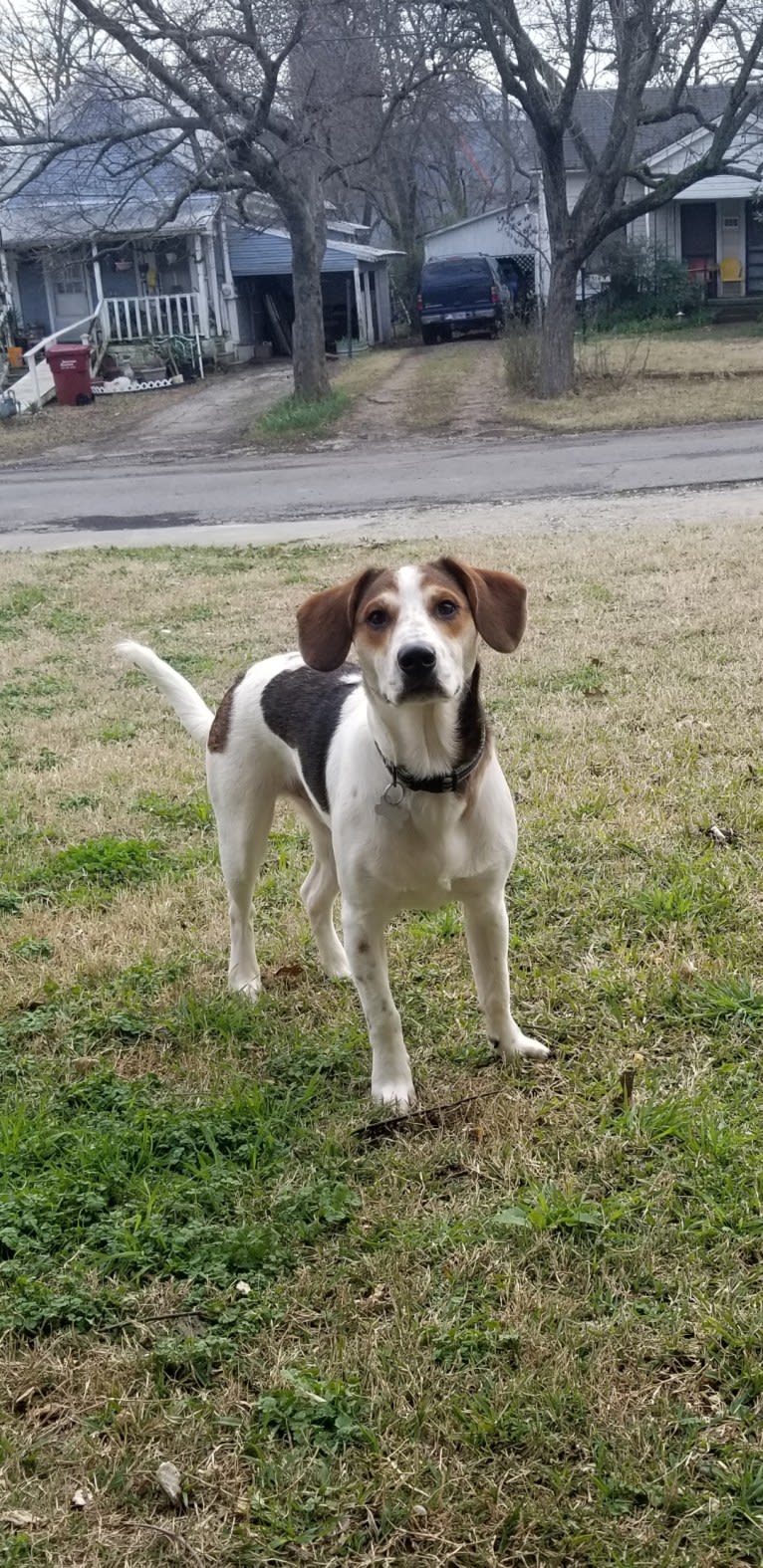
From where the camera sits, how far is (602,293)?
36.8 meters

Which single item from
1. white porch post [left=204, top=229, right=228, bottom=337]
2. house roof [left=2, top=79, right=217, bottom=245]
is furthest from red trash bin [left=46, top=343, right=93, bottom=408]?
white porch post [left=204, top=229, right=228, bottom=337]

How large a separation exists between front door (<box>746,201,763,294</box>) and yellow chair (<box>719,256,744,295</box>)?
0.52m

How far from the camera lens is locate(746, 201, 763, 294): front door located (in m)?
40.9

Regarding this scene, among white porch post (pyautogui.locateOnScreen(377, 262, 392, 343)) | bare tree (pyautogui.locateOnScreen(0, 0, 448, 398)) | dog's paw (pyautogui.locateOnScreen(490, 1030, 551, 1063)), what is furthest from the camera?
white porch post (pyautogui.locateOnScreen(377, 262, 392, 343))

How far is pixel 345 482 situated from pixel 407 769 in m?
14.6

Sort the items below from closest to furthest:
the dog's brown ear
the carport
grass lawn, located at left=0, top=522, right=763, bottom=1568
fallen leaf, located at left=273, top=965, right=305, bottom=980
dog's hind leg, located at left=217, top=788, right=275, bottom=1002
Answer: grass lawn, located at left=0, top=522, right=763, bottom=1568, the dog's brown ear, dog's hind leg, located at left=217, top=788, right=275, bottom=1002, fallen leaf, located at left=273, top=965, right=305, bottom=980, the carport

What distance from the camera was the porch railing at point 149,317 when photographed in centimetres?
3416

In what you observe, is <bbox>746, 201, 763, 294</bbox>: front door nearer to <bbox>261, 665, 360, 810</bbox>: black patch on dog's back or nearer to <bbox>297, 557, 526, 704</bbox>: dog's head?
<bbox>261, 665, 360, 810</bbox>: black patch on dog's back

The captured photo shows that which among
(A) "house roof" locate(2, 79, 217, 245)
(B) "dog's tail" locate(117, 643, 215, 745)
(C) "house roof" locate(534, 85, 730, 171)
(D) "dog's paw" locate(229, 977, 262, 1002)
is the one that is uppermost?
(C) "house roof" locate(534, 85, 730, 171)

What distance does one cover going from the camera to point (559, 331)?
74.6 feet

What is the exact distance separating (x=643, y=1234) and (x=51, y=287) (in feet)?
126

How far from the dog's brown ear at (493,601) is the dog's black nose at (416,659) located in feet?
1.20

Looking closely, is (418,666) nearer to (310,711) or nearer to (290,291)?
(310,711)

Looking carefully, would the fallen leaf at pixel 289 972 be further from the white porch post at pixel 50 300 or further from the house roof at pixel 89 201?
→ the white porch post at pixel 50 300
